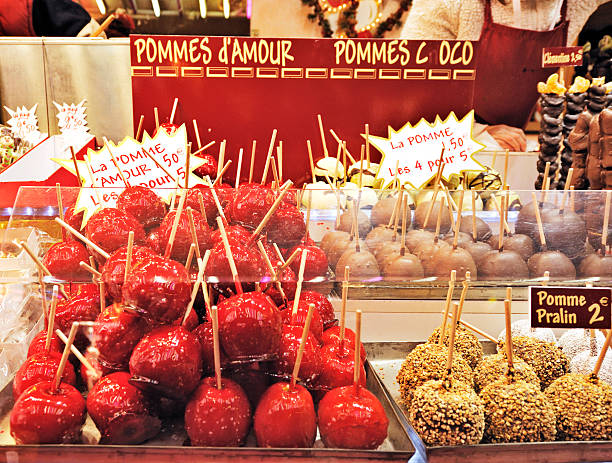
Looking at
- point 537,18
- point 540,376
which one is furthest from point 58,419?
point 537,18

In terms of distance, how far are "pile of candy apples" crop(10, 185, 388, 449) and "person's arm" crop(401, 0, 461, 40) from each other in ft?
9.39

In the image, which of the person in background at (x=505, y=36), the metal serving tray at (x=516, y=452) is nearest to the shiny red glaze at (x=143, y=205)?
the metal serving tray at (x=516, y=452)

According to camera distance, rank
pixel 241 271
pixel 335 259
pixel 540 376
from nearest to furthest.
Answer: pixel 241 271, pixel 335 259, pixel 540 376

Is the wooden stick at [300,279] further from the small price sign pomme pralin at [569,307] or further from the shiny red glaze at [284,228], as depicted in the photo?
the small price sign pomme pralin at [569,307]

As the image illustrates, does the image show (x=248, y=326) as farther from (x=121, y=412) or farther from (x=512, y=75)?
(x=512, y=75)

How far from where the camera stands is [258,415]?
978 mm

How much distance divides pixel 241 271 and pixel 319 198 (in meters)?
0.27

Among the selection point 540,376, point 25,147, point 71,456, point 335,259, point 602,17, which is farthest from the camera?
point 602,17

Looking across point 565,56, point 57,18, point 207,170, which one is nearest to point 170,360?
point 207,170

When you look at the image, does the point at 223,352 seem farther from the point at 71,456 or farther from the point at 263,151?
the point at 263,151

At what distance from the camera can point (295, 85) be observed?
195cm

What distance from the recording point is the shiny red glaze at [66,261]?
1.07m

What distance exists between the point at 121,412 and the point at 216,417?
16 cm

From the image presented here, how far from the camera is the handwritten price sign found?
1697 millimetres
